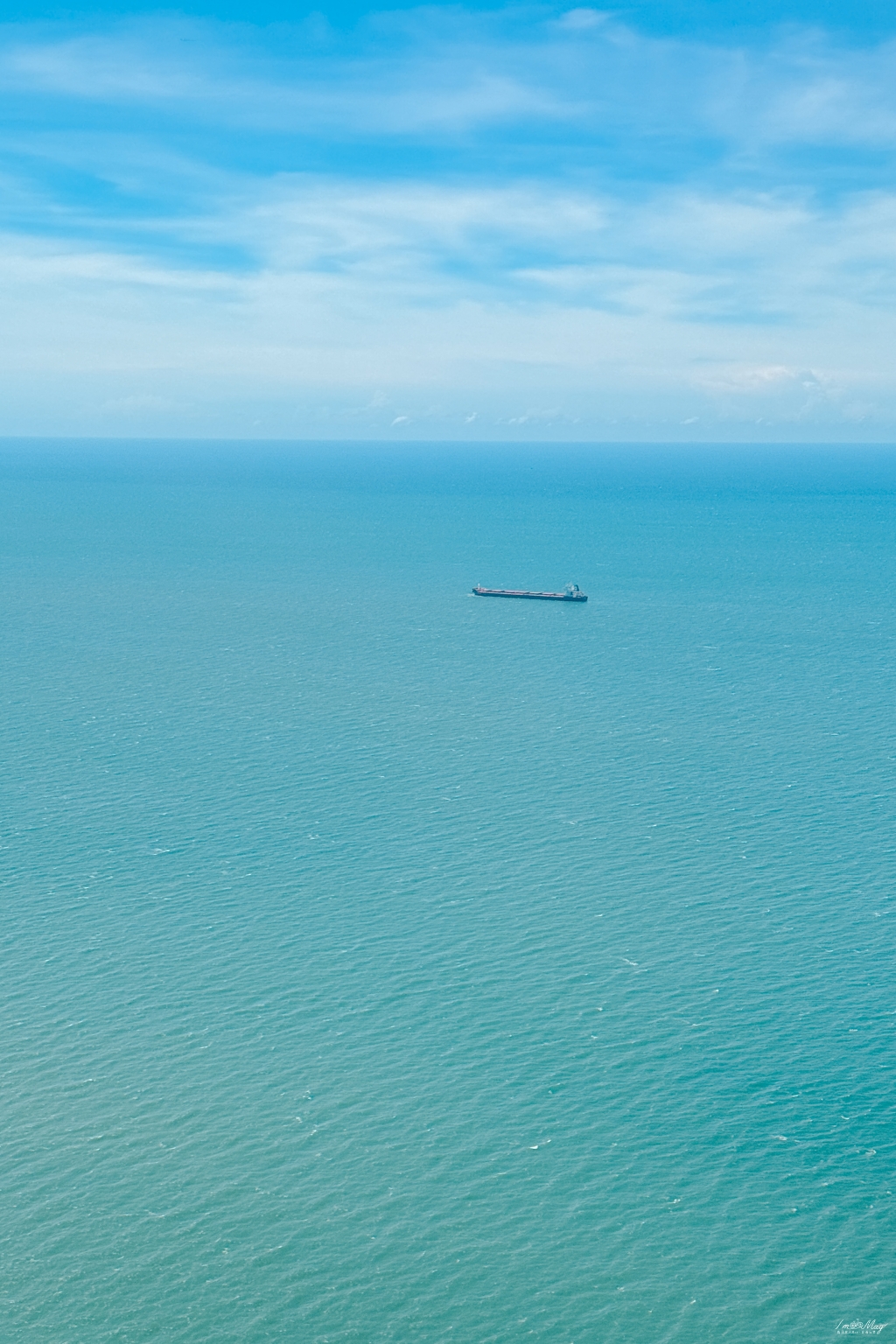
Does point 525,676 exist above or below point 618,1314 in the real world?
above

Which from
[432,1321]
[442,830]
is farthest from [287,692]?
[432,1321]

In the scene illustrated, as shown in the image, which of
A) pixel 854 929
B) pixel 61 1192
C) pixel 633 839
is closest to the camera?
pixel 61 1192

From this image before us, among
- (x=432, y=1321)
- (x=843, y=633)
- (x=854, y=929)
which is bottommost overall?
(x=432, y=1321)

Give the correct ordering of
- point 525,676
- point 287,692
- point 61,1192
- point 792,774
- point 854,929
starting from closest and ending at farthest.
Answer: point 61,1192
point 854,929
point 792,774
point 287,692
point 525,676

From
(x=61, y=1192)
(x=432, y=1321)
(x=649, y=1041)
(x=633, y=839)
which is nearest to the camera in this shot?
(x=432, y=1321)

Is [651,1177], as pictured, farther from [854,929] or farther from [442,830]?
[442,830]

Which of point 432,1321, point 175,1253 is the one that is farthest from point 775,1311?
point 175,1253

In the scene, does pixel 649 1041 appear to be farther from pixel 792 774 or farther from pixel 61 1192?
pixel 792 774

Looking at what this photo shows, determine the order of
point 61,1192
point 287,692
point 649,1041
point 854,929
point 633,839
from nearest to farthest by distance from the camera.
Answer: point 61,1192 < point 649,1041 < point 854,929 < point 633,839 < point 287,692

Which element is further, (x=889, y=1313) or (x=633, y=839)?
(x=633, y=839)
